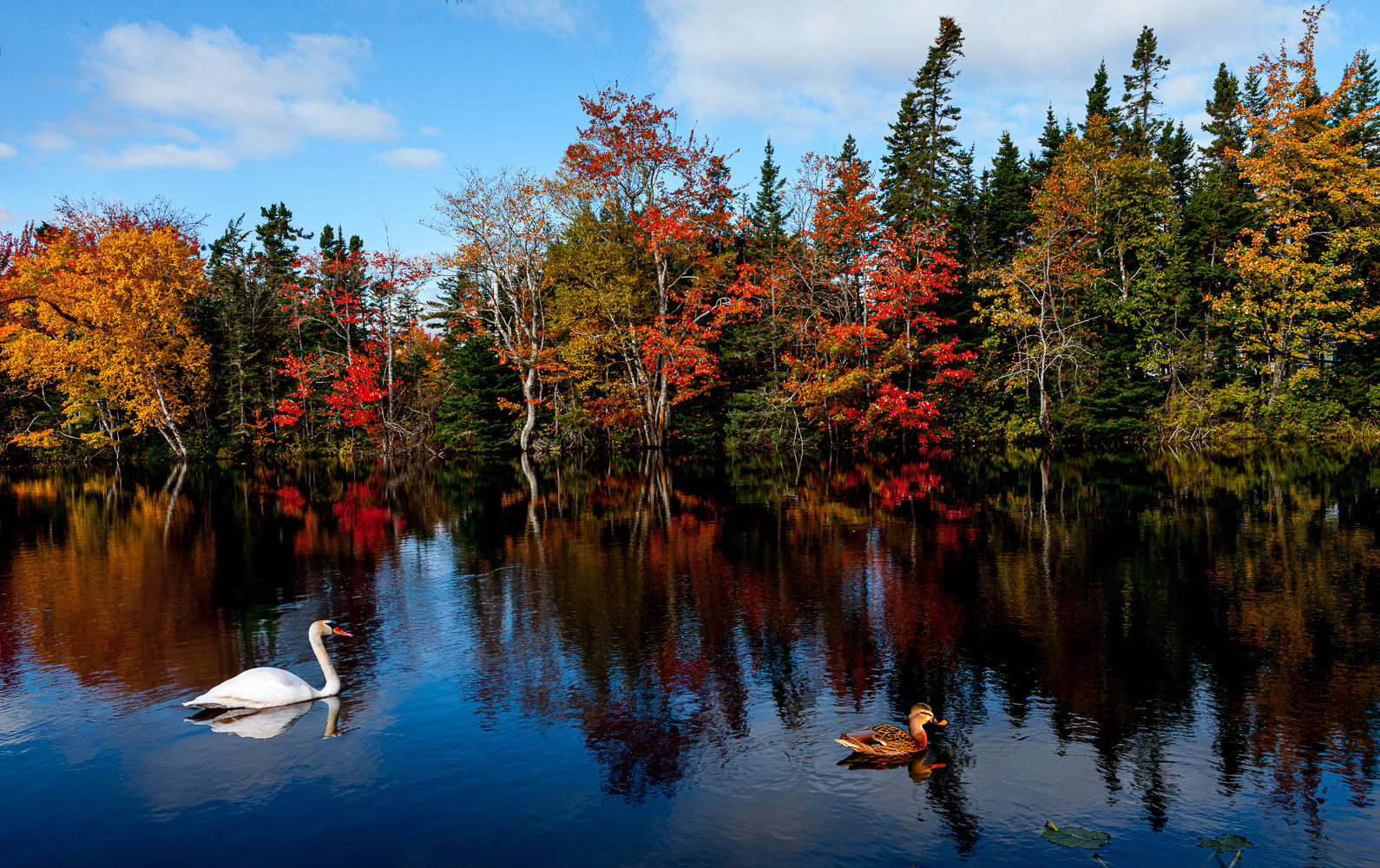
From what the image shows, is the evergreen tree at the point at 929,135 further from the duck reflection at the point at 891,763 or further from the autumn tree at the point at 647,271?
the duck reflection at the point at 891,763

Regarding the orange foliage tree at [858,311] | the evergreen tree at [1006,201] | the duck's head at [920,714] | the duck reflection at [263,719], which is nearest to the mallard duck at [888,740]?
the duck's head at [920,714]

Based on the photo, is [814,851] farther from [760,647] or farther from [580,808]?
[760,647]

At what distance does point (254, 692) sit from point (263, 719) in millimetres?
277

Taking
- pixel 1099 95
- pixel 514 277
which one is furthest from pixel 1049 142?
pixel 514 277

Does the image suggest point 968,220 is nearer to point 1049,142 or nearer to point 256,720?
point 1049,142

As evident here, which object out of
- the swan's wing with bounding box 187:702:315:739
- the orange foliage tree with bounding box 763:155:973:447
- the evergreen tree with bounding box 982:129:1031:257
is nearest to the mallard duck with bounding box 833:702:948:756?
the swan's wing with bounding box 187:702:315:739

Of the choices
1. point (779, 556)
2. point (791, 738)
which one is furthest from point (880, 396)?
point (791, 738)

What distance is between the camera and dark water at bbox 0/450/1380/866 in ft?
17.9

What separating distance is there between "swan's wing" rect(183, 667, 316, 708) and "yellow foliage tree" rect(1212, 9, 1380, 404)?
37.7m

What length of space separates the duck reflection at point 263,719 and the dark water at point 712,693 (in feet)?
0.15

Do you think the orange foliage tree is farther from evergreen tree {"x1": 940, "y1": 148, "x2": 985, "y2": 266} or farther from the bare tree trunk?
the bare tree trunk

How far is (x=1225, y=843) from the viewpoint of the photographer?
507 centimetres

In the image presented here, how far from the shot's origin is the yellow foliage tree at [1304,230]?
1219 inches

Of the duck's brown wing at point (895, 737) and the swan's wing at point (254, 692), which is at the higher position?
the swan's wing at point (254, 692)
